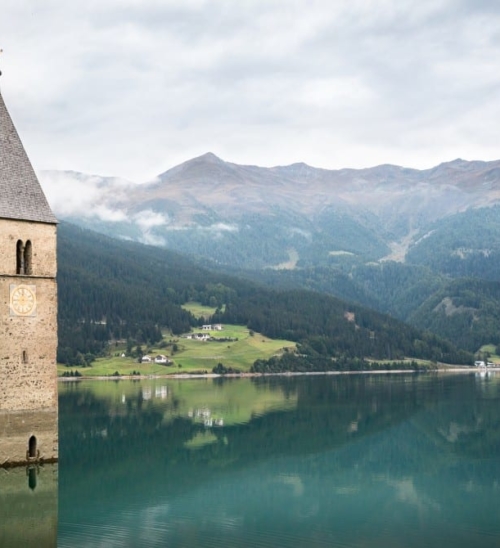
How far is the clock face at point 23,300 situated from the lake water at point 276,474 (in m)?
9.21

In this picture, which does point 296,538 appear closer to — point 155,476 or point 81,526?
point 81,526

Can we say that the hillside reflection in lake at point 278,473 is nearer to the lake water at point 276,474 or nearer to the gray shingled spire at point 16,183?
the lake water at point 276,474

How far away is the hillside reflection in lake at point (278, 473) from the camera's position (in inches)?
1645

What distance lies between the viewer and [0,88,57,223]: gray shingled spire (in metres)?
49.1

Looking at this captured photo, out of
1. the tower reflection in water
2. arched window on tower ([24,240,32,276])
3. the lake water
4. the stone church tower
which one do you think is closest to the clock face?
the stone church tower

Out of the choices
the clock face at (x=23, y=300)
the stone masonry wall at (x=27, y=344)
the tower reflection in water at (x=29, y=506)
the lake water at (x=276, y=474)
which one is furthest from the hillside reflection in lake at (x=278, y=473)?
the clock face at (x=23, y=300)

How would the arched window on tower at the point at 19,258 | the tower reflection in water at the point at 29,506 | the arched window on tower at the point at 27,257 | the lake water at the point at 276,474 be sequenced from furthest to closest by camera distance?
the arched window on tower at the point at 27,257 < the arched window on tower at the point at 19,258 < the lake water at the point at 276,474 < the tower reflection in water at the point at 29,506

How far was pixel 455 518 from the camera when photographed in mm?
46156

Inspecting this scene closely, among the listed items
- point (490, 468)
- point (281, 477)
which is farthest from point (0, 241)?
point (490, 468)

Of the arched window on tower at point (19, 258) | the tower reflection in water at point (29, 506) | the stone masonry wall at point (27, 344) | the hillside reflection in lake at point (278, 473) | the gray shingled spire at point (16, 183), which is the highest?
the gray shingled spire at point (16, 183)

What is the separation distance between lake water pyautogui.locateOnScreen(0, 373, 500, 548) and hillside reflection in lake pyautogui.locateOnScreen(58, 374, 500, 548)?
0.46 feet

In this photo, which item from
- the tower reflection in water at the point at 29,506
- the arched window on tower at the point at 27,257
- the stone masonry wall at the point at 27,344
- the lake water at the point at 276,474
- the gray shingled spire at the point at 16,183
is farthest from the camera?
the arched window on tower at the point at 27,257

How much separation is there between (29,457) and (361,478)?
76.3 feet

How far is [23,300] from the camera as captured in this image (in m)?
49.3
